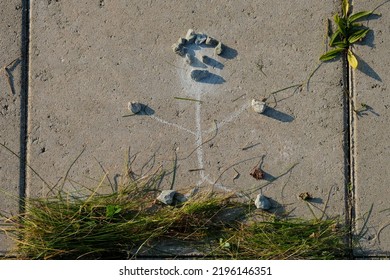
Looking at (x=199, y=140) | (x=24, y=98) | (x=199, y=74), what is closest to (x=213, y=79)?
(x=199, y=74)

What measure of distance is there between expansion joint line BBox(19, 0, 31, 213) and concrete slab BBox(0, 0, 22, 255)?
0.02 meters

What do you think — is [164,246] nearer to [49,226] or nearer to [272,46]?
[49,226]

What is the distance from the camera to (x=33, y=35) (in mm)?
3137

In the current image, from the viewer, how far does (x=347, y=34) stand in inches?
119

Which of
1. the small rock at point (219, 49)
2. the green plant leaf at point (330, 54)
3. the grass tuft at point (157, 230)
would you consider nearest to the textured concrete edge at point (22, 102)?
the grass tuft at point (157, 230)

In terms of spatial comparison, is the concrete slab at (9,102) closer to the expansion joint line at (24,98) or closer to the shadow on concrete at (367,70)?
the expansion joint line at (24,98)

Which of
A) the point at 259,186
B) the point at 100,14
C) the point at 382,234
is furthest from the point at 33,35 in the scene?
the point at 382,234

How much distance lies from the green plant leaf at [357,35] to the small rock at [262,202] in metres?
1.02

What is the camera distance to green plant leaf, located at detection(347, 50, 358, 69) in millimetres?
2995

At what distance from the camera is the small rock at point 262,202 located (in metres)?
2.96

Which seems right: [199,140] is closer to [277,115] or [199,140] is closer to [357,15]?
[277,115]

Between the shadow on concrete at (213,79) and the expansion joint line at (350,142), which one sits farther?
the shadow on concrete at (213,79)

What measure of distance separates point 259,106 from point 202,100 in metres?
0.33
